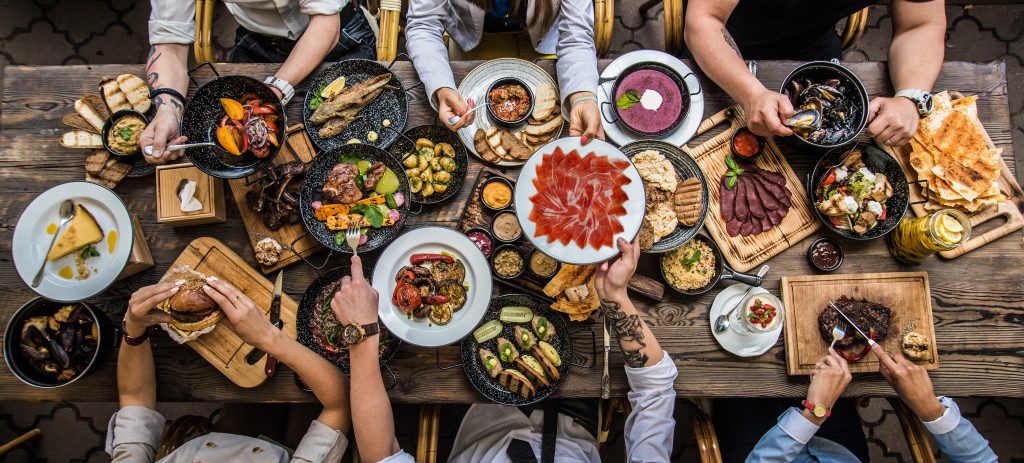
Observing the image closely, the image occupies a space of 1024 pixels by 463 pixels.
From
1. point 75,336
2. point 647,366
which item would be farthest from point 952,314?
point 75,336

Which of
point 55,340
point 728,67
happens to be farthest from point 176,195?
point 728,67

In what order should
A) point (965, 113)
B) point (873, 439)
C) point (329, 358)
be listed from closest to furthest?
1. point (329, 358)
2. point (965, 113)
3. point (873, 439)

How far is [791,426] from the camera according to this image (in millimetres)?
2217

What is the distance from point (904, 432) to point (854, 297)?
2.66 ft

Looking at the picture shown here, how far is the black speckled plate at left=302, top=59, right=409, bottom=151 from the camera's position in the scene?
2.33 meters

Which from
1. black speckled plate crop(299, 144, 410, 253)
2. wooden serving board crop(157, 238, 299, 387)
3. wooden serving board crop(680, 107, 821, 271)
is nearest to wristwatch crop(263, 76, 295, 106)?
black speckled plate crop(299, 144, 410, 253)

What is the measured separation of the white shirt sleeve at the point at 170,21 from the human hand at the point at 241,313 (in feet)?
4.00

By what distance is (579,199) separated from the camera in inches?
82.2

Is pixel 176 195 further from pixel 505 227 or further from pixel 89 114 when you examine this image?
pixel 505 227

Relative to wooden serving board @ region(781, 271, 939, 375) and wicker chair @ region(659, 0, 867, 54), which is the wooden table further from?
wicker chair @ region(659, 0, 867, 54)

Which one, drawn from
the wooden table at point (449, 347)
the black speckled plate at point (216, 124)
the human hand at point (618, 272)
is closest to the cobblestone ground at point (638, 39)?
the wooden table at point (449, 347)

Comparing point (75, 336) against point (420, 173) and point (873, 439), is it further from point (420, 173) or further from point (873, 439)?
point (873, 439)

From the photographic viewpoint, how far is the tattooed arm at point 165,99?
6.97ft

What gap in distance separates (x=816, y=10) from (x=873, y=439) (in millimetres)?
3007
